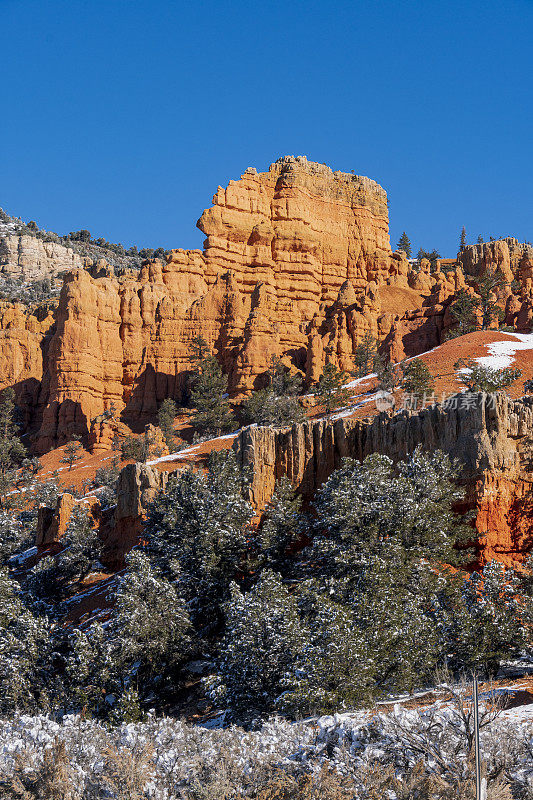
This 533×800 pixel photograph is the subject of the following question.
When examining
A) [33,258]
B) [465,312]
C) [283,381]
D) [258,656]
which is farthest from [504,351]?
[33,258]

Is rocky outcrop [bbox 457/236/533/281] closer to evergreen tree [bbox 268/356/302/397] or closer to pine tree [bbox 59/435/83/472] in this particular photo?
evergreen tree [bbox 268/356/302/397]

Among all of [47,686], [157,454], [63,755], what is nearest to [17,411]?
[157,454]

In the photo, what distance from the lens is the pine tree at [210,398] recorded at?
59.6m

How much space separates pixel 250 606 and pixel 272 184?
64.9m

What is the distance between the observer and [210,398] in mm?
63469

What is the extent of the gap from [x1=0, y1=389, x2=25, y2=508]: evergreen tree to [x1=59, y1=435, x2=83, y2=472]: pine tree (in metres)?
4.21

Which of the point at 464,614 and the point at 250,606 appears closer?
the point at 464,614

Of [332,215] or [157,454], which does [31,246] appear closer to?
[332,215]

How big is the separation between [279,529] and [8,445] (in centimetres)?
4322

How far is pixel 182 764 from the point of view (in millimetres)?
15539

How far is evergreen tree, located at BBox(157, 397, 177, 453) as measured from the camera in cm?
5872

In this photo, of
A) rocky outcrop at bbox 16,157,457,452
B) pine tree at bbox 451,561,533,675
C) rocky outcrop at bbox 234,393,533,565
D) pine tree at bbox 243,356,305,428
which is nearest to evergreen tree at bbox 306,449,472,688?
pine tree at bbox 451,561,533,675

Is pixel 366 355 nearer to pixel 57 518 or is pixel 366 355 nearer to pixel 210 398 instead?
pixel 210 398

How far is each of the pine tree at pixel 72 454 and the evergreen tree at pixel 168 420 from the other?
721cm
